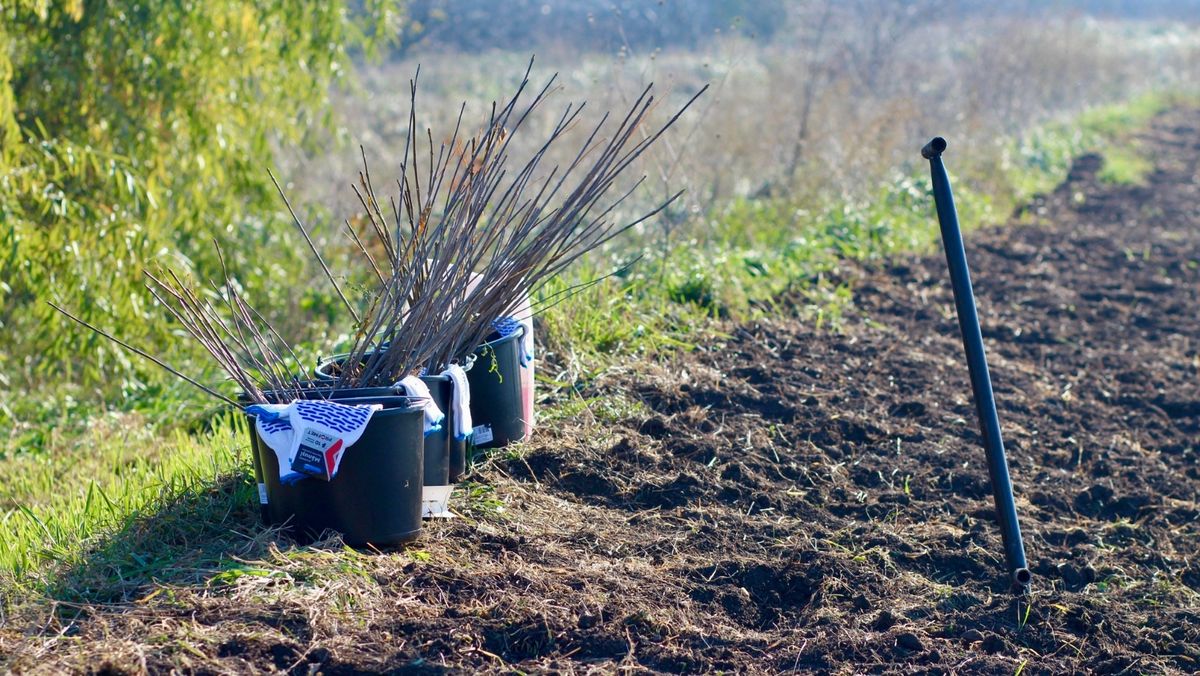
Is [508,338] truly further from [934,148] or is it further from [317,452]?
[934,148]

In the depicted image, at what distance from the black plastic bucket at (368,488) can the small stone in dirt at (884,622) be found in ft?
4.72

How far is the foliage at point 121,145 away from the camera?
7301 mm

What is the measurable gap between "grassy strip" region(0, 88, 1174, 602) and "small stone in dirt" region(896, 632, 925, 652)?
6.43 ft

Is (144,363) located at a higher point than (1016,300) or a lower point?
lower

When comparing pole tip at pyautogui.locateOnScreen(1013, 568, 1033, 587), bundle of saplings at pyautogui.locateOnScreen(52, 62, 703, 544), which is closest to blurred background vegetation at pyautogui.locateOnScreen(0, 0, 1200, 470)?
bundle of saplings at pyautogui.locateOnScreen(52, 62, 703, 544)

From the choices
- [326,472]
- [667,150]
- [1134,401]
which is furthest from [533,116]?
[326,472]

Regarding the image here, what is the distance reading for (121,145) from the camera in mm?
8102

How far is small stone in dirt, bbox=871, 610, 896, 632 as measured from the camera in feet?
11.9

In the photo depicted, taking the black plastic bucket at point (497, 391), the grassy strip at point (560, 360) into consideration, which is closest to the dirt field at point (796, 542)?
the black plastic bucket at point (497, 391)

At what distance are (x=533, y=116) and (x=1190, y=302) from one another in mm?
9835

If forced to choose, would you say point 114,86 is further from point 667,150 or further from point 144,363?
point 667,150

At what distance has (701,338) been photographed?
20.8ft

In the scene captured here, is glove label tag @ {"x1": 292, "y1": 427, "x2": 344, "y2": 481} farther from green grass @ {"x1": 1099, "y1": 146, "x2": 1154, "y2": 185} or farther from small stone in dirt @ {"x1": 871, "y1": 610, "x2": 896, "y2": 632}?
green grass @ {"x1": 1099, "y1": 146, "x2": 1154, "y2": 185}

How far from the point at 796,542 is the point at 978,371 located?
2.85 ft
